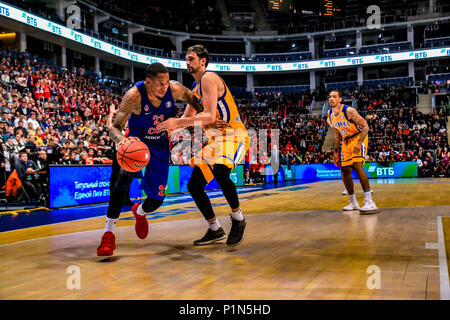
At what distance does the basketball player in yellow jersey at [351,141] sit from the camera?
7363mm

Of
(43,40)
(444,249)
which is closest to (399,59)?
(43,40)

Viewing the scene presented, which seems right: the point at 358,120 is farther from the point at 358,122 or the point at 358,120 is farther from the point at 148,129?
the point at 148,129

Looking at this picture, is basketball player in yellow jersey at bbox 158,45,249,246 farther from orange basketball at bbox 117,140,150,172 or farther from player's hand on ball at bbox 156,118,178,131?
orange basketball at bbox 117,140,150,172

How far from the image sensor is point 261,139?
88.3 feet

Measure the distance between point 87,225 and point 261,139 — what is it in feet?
68.2

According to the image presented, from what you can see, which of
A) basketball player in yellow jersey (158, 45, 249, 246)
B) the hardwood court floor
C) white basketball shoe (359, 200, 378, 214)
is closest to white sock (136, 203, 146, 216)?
the hardwood court floor

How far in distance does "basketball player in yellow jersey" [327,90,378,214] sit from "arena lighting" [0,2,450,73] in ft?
70.6

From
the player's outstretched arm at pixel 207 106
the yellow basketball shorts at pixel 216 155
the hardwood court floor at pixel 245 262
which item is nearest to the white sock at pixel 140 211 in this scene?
the hardwood court floor at pixel 245 262

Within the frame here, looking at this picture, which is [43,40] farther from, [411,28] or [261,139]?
[411,28]

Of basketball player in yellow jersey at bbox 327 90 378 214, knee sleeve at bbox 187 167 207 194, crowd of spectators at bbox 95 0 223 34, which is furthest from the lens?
crowd of spectators at bbox 95 0 223 34

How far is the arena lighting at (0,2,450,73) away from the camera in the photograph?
2569cm

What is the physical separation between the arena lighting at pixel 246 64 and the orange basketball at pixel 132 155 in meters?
23.2

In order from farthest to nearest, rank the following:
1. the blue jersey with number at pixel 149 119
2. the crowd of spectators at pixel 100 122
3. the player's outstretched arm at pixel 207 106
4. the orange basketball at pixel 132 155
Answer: the crowd of spectators at pixel 100 122 → the blue jersey with number at pixel 149 119 → the player's outstretched arm at pixel 207 106 → the orange basketball at pixel 132 155

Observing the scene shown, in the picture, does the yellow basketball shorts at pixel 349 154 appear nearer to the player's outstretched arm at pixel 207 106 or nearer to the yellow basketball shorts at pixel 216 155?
the yellow basketball shorts at pixel 216 155
